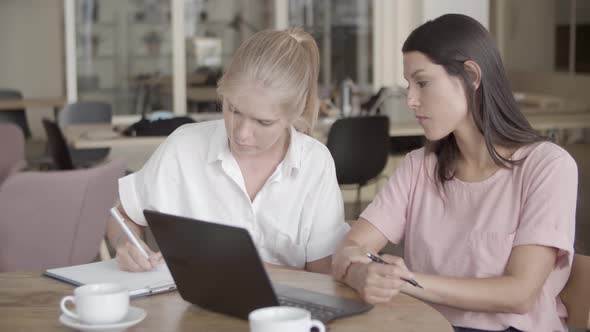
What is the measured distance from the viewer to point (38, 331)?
1.61 metres

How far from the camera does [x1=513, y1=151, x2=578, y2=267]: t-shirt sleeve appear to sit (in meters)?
1.99

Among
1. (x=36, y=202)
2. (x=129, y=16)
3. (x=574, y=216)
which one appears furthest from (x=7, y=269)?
(x=129, y=16)

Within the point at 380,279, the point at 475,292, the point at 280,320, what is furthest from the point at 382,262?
the point at 280,320

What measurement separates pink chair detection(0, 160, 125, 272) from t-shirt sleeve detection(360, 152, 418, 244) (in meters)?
1.64

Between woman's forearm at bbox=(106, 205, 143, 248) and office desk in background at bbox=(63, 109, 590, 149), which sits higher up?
woman's forearm at bbox=(106, 205, 143, 248)

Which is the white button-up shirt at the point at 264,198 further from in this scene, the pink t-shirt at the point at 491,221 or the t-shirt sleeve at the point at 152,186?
the pink t-shirt at the point at 491,221

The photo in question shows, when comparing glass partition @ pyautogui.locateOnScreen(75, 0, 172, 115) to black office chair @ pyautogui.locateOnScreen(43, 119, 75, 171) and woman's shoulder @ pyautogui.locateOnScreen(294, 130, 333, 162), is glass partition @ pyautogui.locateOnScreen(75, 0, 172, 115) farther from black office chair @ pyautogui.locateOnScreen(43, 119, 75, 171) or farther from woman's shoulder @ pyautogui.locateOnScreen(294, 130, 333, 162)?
woman's shoulder @ pyautogui.locateOnScreen(294, 130, 333, 162)

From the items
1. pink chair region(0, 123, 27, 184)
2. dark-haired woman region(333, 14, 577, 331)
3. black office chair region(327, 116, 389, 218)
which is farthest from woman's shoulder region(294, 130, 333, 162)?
pink chair region(0, 123, 27, 184)

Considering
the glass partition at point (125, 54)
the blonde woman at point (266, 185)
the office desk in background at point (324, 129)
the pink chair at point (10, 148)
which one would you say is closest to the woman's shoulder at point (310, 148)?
the blonde woman at point (266, 185)

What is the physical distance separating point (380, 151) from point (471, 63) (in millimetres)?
3690

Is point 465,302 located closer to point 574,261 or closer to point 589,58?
point 574,261

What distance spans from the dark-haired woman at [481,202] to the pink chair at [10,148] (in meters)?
3.47

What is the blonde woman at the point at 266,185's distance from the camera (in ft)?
7.54

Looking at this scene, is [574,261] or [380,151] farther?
[380,151]
